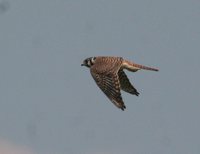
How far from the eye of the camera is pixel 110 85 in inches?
1918

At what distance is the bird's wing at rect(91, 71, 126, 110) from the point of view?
156 ft

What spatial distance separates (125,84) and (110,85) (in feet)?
14.1

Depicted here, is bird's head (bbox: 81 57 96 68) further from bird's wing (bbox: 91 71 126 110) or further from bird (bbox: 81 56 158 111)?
bird's wing (bbox: 91 71 126 110)

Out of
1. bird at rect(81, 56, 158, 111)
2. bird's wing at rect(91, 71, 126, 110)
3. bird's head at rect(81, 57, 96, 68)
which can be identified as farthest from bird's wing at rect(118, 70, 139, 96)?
bird's wing at rect(91, 71, 126, 110)

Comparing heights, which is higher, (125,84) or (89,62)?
(89,62)

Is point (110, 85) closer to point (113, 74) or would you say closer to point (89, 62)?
point (113, 74)

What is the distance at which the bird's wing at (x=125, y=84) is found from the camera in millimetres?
52906

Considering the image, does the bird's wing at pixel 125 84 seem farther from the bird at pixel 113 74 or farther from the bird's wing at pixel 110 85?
the bird's wing at pixel 110 85

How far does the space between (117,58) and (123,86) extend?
6.97ft

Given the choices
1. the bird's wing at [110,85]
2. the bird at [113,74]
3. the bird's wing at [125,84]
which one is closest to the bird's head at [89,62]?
the bird at [113,74]

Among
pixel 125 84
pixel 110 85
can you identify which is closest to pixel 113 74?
pixel 110 85

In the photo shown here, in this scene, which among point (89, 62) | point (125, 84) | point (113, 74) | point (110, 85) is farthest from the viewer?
point (125, 84)

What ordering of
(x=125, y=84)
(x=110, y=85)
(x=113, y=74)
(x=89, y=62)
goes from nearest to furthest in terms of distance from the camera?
(x=110, y=85) < (x=113, y=74) < (x=89, y=62) < (x=125, y=84)

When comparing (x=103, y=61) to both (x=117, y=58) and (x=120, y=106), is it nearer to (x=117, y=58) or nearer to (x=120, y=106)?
(x=117, y=58)
